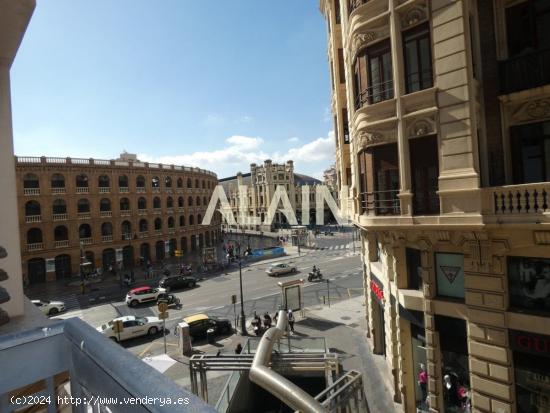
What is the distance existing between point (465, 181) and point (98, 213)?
4798cm

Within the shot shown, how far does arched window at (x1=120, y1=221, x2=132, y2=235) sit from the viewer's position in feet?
160

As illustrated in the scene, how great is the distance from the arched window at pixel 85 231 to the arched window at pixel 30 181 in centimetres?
741

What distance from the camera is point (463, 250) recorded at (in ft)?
32.3

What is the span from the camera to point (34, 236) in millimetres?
41688

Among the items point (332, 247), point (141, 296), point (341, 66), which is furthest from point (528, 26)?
point (332, 247)

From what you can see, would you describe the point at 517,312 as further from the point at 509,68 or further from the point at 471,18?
the point at 471,18

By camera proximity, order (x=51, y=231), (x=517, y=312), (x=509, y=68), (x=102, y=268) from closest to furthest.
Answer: (x=517, y=312) → (x=509, y=68) → (x=51, y=231) → (x=102, y=268)

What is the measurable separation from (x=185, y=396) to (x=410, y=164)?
10.7 m

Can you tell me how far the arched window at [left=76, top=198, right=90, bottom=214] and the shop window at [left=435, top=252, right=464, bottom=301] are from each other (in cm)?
4668

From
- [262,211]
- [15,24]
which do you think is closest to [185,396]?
[15,24]

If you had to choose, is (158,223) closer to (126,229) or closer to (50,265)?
(126,229)

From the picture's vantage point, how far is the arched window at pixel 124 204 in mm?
49219

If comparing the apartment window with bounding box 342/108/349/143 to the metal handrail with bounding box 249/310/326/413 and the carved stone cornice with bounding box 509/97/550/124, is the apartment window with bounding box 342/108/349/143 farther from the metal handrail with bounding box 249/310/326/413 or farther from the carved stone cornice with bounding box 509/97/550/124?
the metal handrail with bounding box 249/310/326/413

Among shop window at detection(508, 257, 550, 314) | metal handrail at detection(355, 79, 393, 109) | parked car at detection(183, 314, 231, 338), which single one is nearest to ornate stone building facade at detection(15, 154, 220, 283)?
parked car at detection(183, 314, 231, 338)
